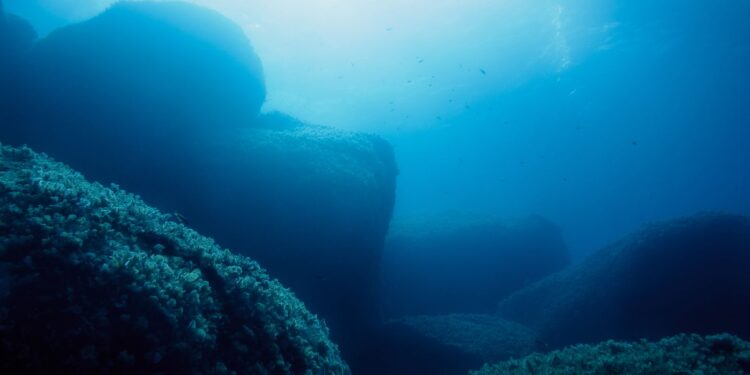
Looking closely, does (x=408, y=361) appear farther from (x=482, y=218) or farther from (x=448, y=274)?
(x=482, y=218)

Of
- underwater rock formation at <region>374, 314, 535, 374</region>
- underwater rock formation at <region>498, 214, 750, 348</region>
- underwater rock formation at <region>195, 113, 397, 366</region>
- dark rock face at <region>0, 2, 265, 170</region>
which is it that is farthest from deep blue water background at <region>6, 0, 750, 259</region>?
dark rock face at <region>0, 2, 265, 170</region>

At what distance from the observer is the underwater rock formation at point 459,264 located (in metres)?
18.8

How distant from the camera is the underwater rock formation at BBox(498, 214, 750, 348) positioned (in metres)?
11.4

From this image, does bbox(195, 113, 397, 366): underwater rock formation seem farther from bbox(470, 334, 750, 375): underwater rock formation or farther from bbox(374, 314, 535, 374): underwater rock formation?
bbox(470, 334, 750, 375): underwater rock formation

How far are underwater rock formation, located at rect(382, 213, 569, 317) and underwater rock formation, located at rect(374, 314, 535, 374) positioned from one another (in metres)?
5.46

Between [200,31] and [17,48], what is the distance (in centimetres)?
533

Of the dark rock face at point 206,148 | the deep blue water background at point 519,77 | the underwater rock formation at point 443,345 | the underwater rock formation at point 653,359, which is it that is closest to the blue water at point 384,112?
the dark rock face at point 206,148

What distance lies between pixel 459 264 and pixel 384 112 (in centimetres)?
4139

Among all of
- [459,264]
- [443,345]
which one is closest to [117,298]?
[443,345]

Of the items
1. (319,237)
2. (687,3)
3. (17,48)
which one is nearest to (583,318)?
(319,237)

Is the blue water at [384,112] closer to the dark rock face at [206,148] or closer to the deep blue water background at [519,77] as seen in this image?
the dark rock face at [206,148]

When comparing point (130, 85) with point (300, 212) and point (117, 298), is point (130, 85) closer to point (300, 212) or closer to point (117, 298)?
point (300, 212)

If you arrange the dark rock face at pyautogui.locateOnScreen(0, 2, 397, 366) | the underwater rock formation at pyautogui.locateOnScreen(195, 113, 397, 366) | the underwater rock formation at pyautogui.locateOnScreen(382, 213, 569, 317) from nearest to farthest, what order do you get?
1. the underwater rock formation at pyautogui.locateOnScreen(195, 113, 397, 366)
2. the dark rock face at pyautogui.locateOnScreen(0, 2, 397, 366)
3. the underwater rock formation at pyautogui.locateOnScreen(382, 213, 569, 317)

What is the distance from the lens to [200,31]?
1245 cm
